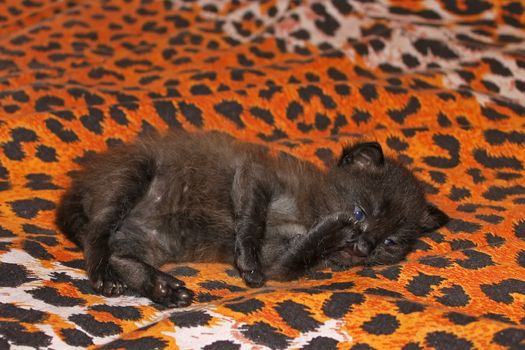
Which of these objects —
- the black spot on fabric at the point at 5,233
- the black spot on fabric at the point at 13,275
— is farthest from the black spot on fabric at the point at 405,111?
the black spot on fabric at the point at 13,275

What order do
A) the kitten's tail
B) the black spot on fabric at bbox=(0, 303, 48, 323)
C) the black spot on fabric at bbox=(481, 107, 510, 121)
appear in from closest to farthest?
the black spot on fabric at bbox=(0, 303, 48, 323)
the kitten's tail
the black spot on fabric at bbox=(481, 107, 510, 121)

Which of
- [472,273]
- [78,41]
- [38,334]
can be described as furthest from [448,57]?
[38,334]

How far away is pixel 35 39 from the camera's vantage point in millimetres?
4906

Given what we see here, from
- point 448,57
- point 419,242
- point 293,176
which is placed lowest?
point 419,242

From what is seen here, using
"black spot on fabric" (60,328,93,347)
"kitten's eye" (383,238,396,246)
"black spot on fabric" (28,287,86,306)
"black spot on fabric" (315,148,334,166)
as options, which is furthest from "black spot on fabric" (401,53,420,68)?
"black spot on fabric" (60,328,93,347)

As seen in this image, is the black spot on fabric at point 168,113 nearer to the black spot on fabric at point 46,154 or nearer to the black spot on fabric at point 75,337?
the black spot on fabric at point 46,154

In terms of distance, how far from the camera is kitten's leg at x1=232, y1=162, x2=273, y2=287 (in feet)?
8.79

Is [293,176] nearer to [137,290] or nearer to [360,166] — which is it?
[360,166]

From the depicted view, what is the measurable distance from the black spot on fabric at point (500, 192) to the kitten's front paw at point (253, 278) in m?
1.47

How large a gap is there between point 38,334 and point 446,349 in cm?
129

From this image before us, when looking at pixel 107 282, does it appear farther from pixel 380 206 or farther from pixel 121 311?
pixel 380 206

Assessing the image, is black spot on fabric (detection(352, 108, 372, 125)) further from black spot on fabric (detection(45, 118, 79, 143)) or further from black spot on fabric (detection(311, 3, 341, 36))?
black spot on fabric (detection(45, 118, 79, 143))

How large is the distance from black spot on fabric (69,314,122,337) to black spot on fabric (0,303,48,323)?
10 centimetres

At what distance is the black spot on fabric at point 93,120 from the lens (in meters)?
3.62
